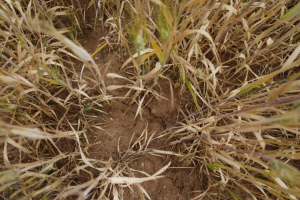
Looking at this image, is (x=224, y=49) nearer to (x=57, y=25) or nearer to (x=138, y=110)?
(x=138, y=110)

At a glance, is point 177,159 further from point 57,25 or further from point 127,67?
point 57,25

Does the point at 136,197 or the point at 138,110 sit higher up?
the point at 138,110

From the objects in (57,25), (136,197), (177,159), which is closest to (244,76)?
(177,159)

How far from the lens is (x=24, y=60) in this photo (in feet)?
2.60

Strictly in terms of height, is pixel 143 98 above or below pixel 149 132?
above

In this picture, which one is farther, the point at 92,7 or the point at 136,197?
the point at 92,7

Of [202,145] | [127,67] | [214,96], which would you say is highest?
[127,67]

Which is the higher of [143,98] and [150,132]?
[143,98]

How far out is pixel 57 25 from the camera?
3.22 ft

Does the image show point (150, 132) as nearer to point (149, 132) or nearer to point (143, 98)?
point (149, 132)

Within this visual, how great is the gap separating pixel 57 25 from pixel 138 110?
1.56 ft

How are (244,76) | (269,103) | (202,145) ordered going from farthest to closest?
1. (244,76)
2. (202,145)
3. (269,103)

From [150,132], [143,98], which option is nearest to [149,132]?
[150,132]

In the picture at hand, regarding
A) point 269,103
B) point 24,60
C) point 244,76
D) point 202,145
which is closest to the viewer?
point 269,103
